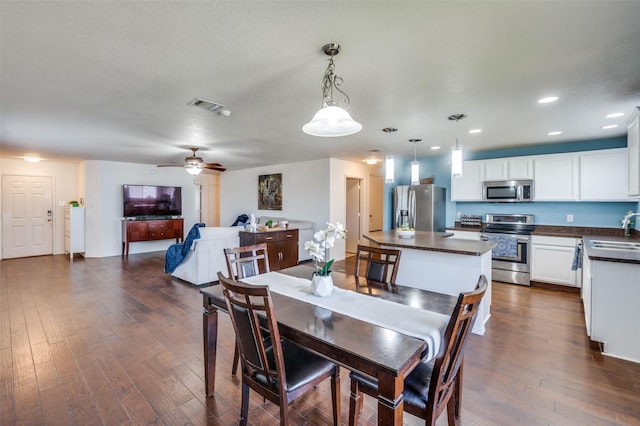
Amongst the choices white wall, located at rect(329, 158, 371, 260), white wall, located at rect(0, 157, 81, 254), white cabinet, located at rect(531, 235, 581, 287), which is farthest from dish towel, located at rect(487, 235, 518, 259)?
white wall, located at rect(0, 157, 81, 254)

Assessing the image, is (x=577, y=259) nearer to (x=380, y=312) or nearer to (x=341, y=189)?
(x=380, y=312)

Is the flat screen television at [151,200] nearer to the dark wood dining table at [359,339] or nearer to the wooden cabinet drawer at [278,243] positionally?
the wooden cabinet drawer at [278,243]

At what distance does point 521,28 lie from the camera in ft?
5.48

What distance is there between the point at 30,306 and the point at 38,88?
2.86 m

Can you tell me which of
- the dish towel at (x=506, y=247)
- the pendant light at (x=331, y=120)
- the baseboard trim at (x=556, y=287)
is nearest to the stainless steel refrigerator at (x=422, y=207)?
the dish towel at (x=506, y=247)

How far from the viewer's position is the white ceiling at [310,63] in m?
1.55

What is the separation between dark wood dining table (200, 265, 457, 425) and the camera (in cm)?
112

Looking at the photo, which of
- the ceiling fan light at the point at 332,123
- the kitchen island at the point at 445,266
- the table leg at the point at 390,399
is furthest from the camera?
the kitchen island at the point at 445,266

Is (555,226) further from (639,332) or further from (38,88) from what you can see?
(38,88)

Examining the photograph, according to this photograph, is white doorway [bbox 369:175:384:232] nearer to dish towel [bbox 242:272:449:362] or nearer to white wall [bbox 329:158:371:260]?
white wall [bbox 329:158:371:260]

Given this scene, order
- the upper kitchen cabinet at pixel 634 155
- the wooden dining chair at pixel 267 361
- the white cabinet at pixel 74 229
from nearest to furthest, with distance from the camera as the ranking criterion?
the wooden dining chair at pixel 267 361, the upper kitchen cabinet at pixel 634 155, the white cabinet at pixel 74 229

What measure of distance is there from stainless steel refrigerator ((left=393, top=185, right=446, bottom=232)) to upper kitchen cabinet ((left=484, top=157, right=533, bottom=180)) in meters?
0.94

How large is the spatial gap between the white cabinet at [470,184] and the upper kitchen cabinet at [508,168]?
0.12 metres

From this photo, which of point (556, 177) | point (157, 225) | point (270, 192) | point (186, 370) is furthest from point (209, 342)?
point (157, 225)
